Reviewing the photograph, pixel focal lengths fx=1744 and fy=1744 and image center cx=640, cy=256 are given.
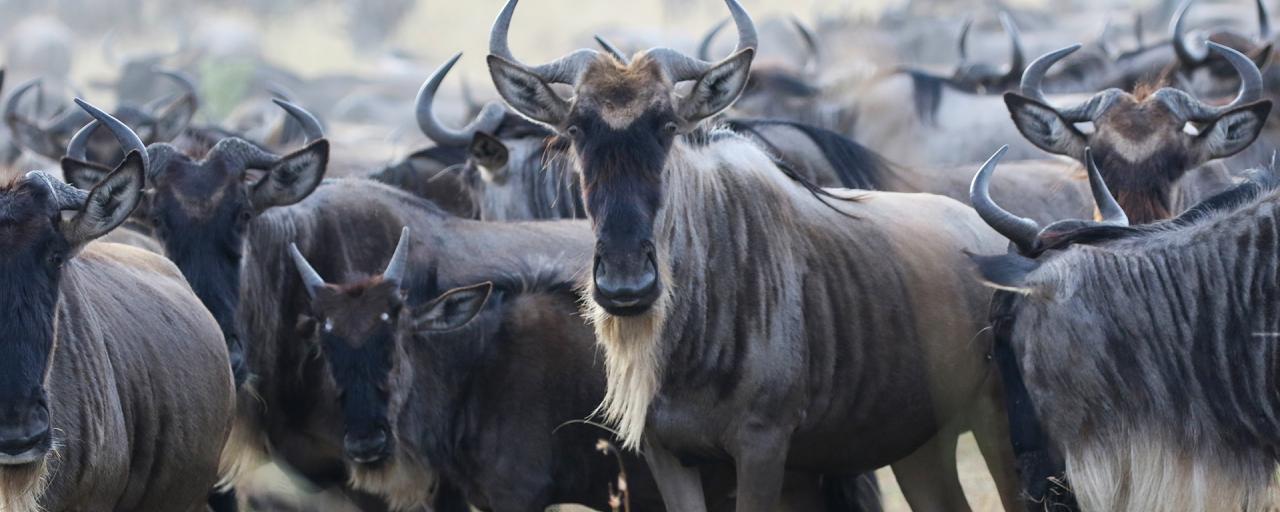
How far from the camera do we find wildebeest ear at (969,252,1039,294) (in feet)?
16.0

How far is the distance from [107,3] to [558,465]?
45.3 metres

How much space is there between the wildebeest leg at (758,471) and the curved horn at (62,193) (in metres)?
2.07

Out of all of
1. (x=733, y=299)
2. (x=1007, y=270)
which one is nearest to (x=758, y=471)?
(x=733, y=299)

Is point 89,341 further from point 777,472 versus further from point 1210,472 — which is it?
point 1210,472

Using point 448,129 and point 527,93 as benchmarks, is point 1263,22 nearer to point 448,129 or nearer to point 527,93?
point 448,129

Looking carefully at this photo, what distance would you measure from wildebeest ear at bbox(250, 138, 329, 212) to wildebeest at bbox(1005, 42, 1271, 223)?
276 centimetres

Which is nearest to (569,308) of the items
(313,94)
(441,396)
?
(441,396)

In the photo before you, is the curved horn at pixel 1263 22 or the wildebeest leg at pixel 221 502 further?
the curved horn at pixel 1263 22

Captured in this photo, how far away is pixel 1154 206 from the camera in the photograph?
662cm

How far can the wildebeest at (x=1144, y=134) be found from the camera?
6688 mm

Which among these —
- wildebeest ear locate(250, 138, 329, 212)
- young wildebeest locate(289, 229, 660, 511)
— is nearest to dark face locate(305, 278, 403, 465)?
young wildebeest locate(289, 229, 660, 511)

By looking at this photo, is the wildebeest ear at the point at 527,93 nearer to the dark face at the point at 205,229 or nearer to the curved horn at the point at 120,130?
the curved horn at the point at 120,130

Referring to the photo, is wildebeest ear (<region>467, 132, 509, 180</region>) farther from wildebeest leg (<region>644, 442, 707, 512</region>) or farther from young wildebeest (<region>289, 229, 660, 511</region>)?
wildebeest leg (<region>644, 442, 707, 512</region>)

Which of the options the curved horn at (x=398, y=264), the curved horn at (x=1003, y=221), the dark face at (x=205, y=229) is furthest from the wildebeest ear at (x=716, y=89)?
the dark face at (x=205, y=229)
